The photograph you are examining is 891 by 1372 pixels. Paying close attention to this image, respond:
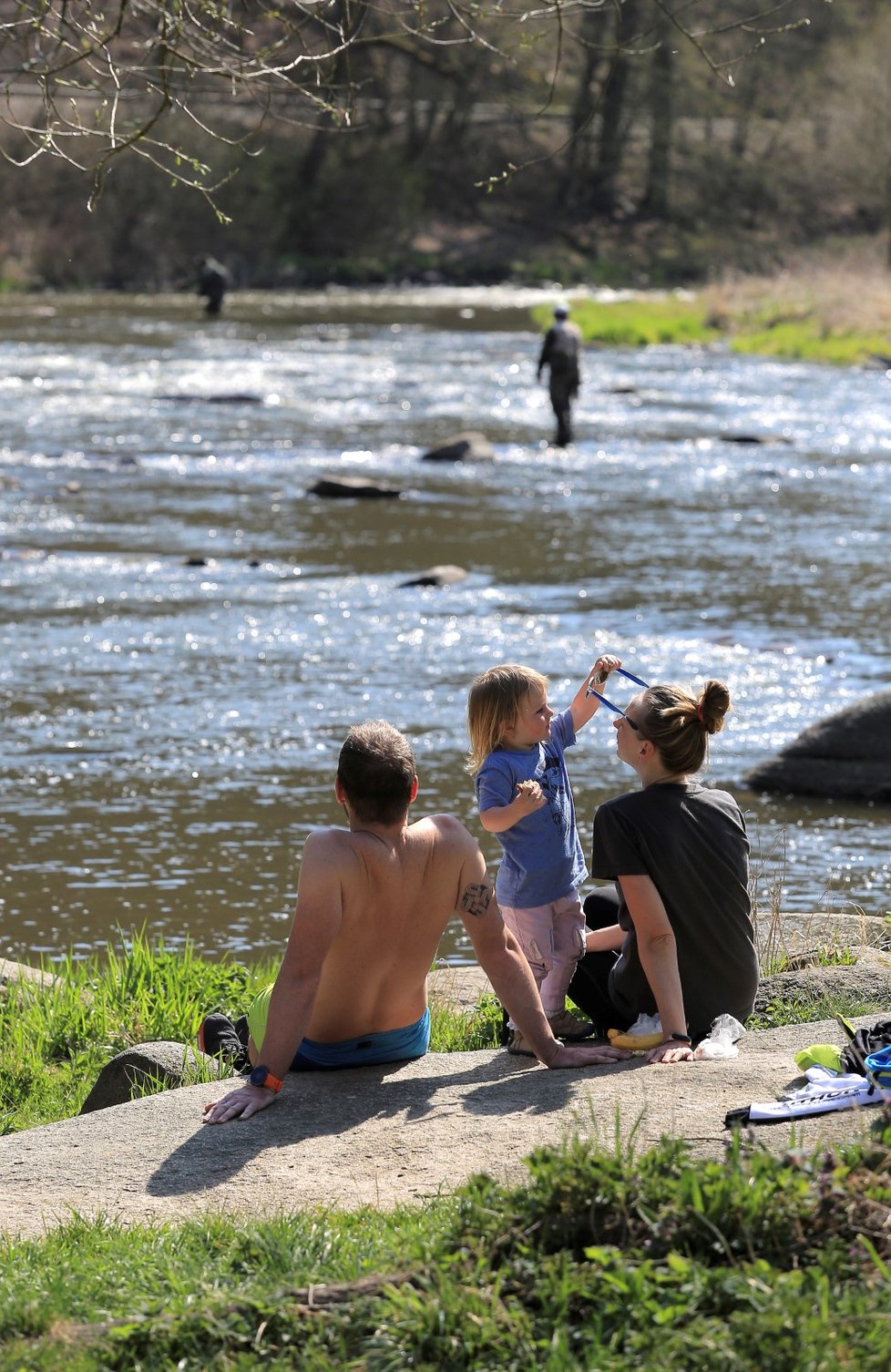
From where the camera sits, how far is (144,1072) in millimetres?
5410

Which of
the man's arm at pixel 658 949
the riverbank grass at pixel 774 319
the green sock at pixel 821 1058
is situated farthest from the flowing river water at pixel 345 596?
the riverbank grass at pixel 774 319

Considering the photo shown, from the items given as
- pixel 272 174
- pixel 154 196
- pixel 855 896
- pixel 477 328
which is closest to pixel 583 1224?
pixel 855 896

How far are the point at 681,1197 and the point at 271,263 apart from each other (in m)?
56.8

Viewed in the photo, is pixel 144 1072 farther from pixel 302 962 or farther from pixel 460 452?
pixel 460 452

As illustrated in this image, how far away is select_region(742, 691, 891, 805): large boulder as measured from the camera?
389 inches

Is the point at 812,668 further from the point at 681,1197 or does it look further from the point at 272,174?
the point at 272,174

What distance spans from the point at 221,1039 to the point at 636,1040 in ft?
4.74

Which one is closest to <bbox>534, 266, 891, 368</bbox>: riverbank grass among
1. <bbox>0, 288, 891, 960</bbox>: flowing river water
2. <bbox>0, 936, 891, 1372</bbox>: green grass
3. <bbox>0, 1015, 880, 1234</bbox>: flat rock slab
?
<bbox>0, 288, 891, 960</bbox>: flowing river water

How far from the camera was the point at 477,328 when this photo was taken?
4025 cm

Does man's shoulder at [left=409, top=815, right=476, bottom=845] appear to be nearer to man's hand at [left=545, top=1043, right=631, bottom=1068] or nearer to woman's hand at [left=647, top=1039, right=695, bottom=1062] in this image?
man's hand at [left=545, top=1043, right=631, bottom=1068]

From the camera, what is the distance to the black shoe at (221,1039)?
559 cm

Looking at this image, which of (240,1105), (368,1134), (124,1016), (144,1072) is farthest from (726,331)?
(368,1134)

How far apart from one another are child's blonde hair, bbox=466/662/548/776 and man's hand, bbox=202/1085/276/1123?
3.38 feet

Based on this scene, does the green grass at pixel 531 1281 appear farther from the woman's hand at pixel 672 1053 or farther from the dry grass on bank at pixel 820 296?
the dry grass on bank at pixel 820 296
